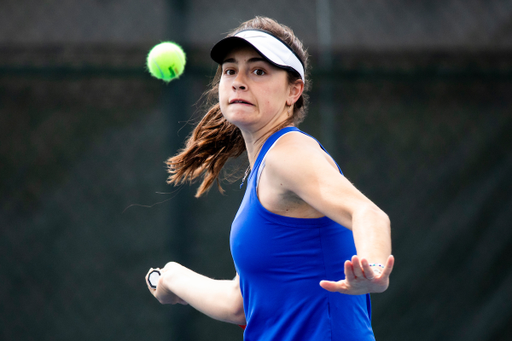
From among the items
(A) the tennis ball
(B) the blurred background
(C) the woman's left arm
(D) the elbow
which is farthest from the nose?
(B) the blurred background

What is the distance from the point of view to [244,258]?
1459 millimetres

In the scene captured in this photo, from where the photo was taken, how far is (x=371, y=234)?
1068 millimetres

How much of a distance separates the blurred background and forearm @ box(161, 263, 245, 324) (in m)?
0.90

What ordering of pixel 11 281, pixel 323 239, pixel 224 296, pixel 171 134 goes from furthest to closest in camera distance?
pixel 171 134 → pixel 11 281 → pixel 224 296 → pixel 323 239

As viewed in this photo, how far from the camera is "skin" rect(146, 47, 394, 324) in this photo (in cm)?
104

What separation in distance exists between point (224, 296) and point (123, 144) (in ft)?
4.17

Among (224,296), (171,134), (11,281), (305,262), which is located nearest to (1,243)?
(11,281)

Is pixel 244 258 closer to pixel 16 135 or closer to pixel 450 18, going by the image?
pixel 16 135

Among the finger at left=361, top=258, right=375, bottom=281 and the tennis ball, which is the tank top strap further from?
the tennis ball

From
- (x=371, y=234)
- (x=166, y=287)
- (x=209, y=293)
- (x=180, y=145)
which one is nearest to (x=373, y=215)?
(x=371, y=234)

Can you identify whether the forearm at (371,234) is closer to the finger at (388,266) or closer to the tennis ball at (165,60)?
the finger at (388,266)

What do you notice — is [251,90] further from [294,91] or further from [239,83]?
[294,91]

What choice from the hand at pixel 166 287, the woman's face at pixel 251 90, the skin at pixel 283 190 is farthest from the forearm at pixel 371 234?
the hand at pixel 166 287

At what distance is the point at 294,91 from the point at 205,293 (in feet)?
2.56
